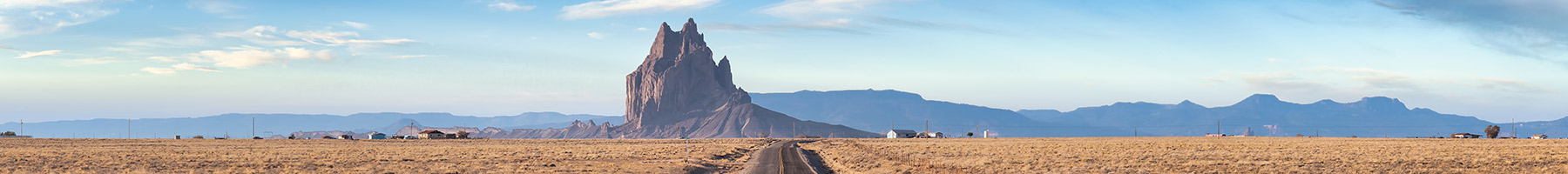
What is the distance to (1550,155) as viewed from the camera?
6212cm

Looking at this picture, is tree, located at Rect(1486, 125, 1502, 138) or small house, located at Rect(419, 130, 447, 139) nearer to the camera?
tree, located at Rect(1486, 125, 1502, 138)

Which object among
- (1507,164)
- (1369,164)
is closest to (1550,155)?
(1507,164)

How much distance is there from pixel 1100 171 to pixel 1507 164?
60.1ft

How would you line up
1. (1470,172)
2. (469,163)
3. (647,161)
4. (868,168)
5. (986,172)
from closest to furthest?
1. (1470,172)
2. (986,172)
3. (868,168)
4. (469,163)
5. (647,161)

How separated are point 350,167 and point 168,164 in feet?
30.6

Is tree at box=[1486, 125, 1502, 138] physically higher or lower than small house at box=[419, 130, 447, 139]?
lower

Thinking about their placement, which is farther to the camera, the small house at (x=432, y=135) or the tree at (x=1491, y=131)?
the small house at (x=432, y=135)

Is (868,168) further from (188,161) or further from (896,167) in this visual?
(188,161)

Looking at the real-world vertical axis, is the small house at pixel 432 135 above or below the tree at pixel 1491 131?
above

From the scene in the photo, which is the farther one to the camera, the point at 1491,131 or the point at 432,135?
the point at 432,135

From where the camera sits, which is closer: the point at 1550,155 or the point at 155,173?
the point at 155,173

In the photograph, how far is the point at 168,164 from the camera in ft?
186

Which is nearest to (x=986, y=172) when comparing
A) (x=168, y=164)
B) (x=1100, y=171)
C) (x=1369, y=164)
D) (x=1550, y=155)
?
(x=1100, y=171)

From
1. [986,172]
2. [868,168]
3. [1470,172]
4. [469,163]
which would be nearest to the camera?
[1470,172]
